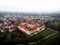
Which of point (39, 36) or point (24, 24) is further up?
point (24, 24)

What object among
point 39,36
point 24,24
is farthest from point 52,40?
point 24,24

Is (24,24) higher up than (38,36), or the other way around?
(24,24)

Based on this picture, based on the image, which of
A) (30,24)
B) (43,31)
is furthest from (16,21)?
(43,31)

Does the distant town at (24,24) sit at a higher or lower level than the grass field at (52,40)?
higher

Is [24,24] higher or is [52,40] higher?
[24,24]

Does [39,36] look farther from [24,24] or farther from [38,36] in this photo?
[24,24]

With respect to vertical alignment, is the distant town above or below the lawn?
above

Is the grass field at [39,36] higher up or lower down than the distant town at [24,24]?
lower down

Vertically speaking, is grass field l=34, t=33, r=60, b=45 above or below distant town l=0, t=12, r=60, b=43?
below

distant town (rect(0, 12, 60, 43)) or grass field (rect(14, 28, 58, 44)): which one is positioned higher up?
distant town (rect(0, 12, 60, 43))

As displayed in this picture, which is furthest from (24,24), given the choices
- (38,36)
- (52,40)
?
(52,40)
